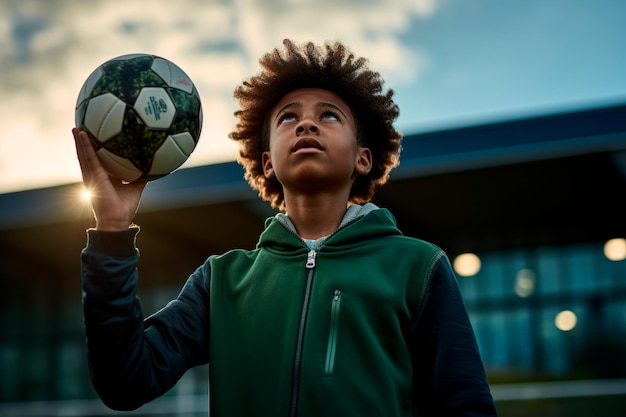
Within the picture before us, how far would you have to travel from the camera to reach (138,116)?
2447 millimetres

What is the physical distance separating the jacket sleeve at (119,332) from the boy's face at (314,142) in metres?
0.62

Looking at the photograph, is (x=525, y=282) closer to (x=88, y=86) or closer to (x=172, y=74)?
(x=172, y=74)

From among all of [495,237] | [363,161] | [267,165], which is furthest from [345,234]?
[495,237]

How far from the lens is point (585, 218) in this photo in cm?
1389

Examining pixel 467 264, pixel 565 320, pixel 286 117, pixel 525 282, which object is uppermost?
pixel 467 264

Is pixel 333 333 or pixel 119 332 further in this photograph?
pixel 333 333

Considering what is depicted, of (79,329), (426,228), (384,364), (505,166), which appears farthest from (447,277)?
(79,329)

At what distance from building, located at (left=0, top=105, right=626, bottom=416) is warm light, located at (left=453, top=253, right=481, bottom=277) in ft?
0.06

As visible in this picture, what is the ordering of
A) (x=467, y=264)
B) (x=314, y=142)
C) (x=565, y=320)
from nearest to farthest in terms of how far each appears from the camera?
(x=314, y=142) < (x=565, y=320) < (x=467, y=264)

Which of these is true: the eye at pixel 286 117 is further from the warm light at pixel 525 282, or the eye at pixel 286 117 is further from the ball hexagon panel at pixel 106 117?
the warm light at pixel 525 282

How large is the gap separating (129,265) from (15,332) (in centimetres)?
1614

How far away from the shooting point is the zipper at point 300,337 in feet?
7.47

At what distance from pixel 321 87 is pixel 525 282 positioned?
11965 mm

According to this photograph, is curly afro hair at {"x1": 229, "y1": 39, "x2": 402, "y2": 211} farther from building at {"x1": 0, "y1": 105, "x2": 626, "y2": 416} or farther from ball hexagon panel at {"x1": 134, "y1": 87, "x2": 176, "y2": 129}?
building at {"x1": 0, "y1": 105, "x2": 626, "y2": 416}
